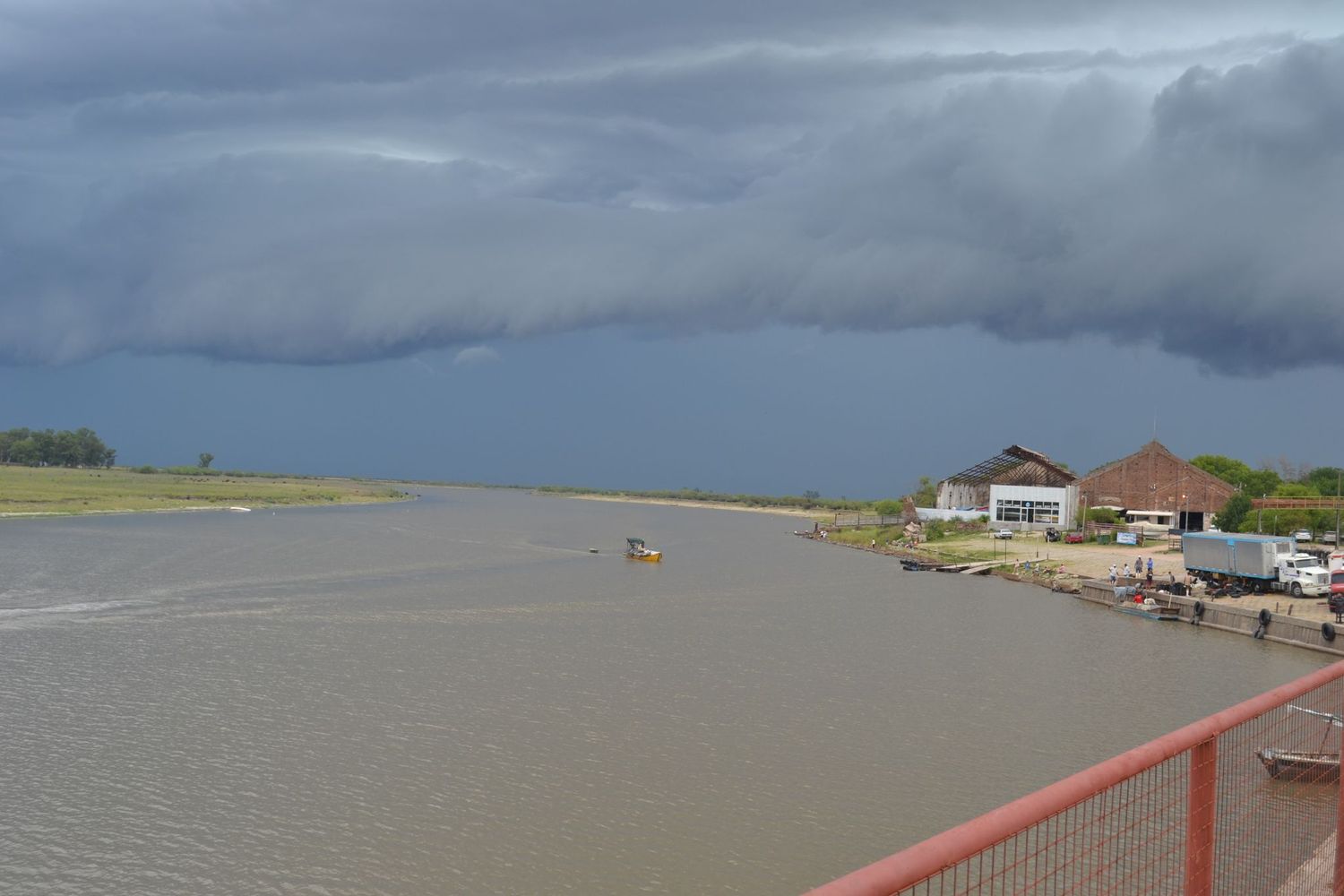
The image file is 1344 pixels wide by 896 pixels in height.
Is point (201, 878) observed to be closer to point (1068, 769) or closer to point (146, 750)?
point (146, 750)

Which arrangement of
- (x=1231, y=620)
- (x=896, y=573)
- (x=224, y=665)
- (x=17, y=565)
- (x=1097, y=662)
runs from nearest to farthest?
(x=224, y=665), (x=1097, y=662), (x=1231, y=620), (x=17, y=565), (x=896, y=573)

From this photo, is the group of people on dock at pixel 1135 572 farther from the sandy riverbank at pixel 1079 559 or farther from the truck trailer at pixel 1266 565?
the truck trailer at pixel 1266 565

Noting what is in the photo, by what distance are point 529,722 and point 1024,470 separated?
90434mm

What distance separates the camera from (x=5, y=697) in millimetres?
30781

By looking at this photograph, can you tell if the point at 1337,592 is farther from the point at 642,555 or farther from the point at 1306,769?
the point at 642,555

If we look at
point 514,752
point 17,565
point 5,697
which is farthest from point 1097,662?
point 17,565

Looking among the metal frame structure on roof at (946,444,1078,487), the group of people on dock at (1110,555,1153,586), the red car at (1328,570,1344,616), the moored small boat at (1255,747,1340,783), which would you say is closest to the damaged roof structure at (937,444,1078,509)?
the metal frame structure on roof at (946,444,1078,487)

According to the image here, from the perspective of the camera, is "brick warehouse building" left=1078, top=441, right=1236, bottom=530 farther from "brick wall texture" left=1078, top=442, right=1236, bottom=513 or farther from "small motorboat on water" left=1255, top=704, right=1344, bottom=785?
"small motorboat on water" left=1255, top=704, right=1344, bottom=785

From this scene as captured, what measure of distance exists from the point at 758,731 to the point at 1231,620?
34344 millimetres

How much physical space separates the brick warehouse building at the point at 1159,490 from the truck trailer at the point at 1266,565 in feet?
129

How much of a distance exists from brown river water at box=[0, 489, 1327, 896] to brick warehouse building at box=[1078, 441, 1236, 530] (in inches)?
1585

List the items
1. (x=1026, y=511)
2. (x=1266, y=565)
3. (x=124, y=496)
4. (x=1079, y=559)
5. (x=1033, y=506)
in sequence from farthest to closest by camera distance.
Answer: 1. (x=124, y=496)
2. (x=1026, y=511)
3. (x=1033, y=506)
4. (x=1079, y=559)
5. (x=1266, y=565)

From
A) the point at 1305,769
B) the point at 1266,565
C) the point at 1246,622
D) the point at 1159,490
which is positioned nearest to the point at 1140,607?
the point at 1246,622

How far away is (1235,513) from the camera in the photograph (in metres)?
84.8
